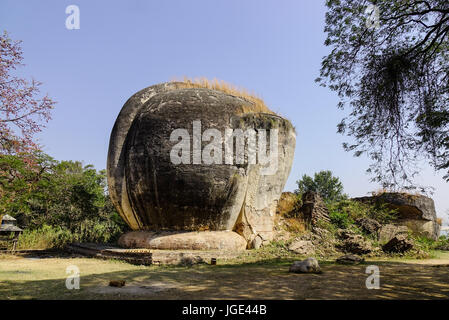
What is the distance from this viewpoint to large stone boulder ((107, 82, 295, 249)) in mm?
7965

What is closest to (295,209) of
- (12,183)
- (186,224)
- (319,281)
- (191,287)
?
(186,224)

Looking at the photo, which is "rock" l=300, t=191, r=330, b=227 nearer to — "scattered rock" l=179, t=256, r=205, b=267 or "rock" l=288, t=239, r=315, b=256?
"rock" l=288, t=239, r=315, b=256

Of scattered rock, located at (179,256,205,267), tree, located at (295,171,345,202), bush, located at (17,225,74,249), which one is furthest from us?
tree, located at (295,171,345,202)

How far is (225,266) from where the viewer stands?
6715 millimetres

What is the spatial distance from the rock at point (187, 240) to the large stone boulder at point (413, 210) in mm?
7570

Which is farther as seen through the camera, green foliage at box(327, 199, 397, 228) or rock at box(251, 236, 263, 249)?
green foliage at box(327, 199, 397, 228)

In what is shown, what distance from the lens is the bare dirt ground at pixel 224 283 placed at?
3.94m

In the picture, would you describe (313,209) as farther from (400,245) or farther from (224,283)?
(224,283)

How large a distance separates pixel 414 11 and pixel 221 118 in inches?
186

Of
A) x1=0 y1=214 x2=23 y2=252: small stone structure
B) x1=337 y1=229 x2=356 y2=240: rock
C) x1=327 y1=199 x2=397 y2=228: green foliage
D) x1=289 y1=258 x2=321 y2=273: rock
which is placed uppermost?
x1=327 y1=199 x2=397 y2=228: green foliage

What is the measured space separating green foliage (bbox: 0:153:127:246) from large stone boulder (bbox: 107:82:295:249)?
8.85ft

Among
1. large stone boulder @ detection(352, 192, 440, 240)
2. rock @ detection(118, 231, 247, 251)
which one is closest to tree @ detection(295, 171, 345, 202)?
large stone boulder @ detection(352, 192, 440, 240)

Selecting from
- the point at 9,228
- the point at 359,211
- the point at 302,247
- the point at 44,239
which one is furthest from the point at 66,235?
the point at 359,211

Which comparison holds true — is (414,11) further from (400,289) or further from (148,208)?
(148,208)
